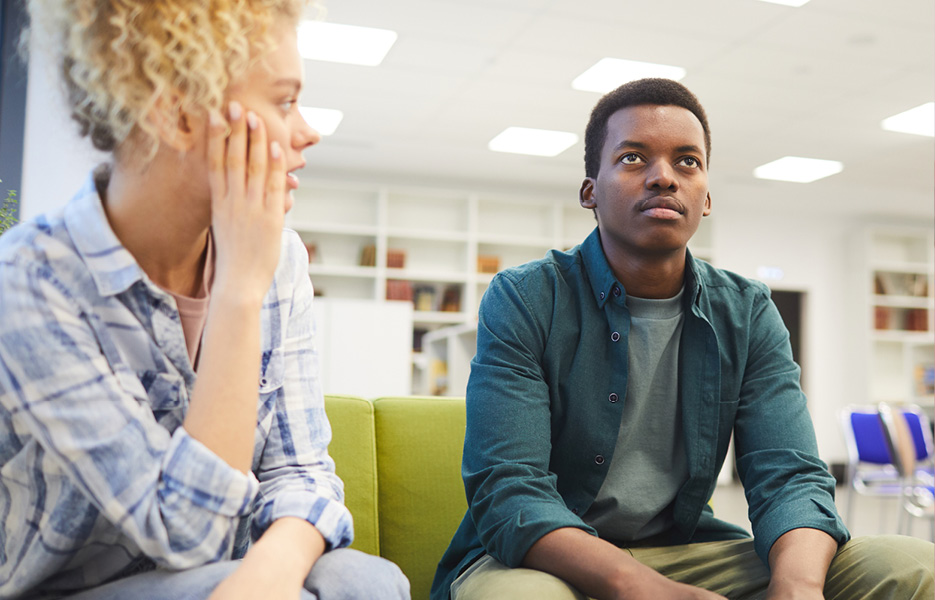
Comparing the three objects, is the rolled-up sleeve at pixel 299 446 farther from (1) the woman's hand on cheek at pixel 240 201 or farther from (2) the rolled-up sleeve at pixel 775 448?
(2) the rolled-up sleeve at pixel 775 448

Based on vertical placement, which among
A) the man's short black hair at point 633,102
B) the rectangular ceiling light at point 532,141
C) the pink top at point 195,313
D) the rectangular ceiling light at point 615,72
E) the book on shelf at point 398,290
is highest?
the rectangular ceiling light at point 615,72

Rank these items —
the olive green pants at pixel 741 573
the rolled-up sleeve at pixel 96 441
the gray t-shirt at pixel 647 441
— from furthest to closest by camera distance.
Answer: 1. the gray t-shirt at pixel 647 441
2. the olive green pants at pixel 741 573
3. the rolled-up sleeve at pixel 96 441

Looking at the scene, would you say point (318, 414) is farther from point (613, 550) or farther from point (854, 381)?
point (854, 381)

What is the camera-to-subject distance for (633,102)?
4.99ft

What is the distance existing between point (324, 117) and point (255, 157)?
5.61m

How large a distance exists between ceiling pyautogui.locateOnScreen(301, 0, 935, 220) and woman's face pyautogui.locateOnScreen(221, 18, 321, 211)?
11.4 feet

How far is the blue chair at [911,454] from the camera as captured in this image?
4.31 meters

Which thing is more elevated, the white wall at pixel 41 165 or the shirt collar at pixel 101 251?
the white wall at pixel 41 165

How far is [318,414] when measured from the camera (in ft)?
3.60

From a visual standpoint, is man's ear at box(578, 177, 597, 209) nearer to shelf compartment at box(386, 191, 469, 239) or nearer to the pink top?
the pink top

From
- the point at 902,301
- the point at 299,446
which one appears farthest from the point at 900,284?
the point at 299,446

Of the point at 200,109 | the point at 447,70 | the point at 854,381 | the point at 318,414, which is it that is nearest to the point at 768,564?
the point at 318,414

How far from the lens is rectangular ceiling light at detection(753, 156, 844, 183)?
280 inches

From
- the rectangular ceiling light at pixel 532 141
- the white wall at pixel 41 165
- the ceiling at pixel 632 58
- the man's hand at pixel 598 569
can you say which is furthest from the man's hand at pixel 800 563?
the rectangular ceiling light at pixel 532 141
